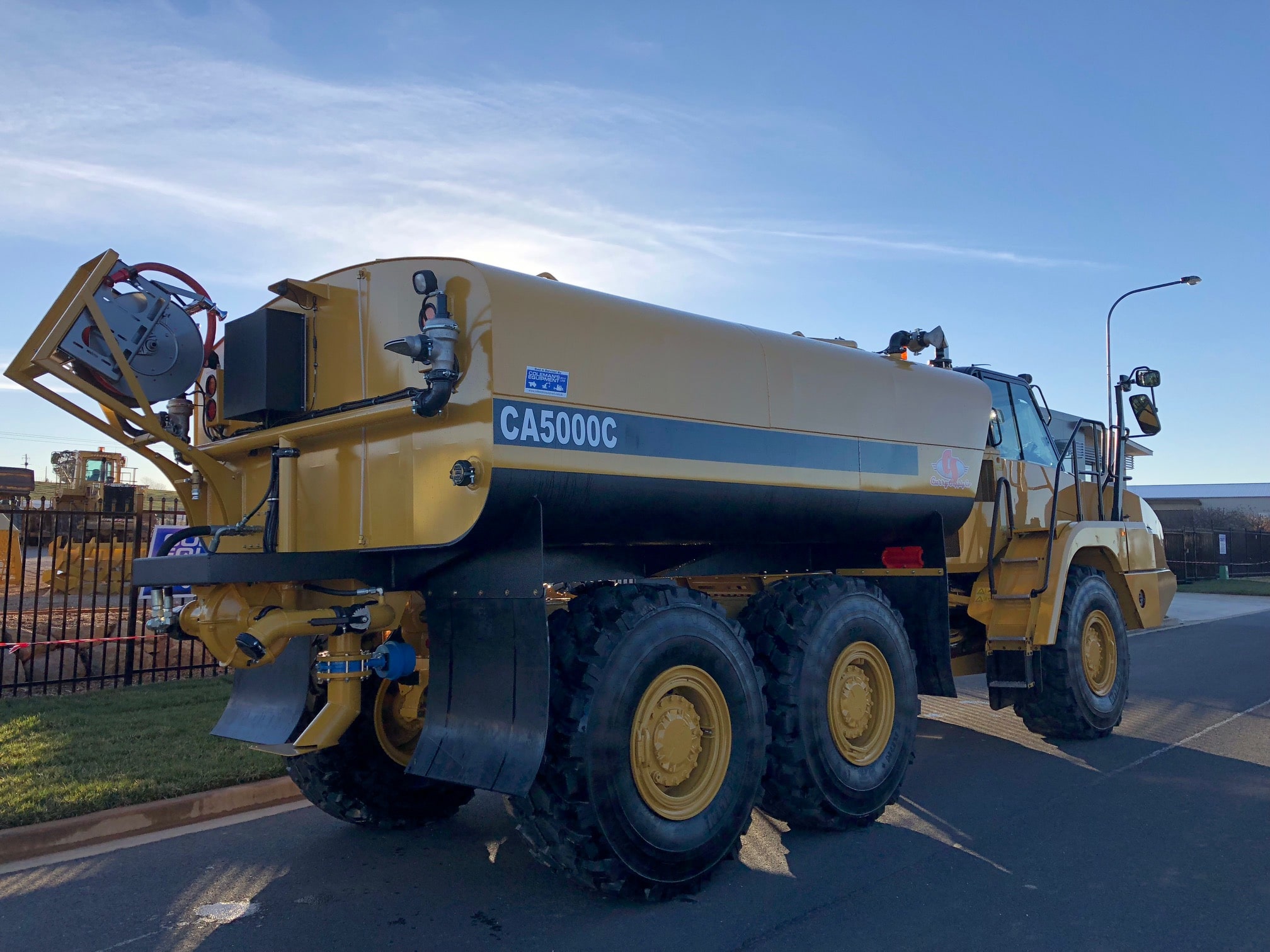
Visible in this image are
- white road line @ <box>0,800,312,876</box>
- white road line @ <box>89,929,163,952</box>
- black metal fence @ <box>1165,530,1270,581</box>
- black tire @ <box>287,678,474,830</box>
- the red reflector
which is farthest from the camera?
black metal fence @ <box>1165,530,1270,581</box>

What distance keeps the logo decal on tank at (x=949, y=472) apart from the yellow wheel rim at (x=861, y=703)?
1281 mm

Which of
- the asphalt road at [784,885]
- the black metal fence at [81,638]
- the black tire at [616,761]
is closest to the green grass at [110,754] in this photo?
the black metal fence at [81,638]

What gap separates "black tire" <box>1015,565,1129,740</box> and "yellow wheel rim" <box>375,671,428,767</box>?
15.8 ft

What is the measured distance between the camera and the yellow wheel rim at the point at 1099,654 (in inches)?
317

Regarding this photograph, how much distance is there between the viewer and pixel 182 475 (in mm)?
5496

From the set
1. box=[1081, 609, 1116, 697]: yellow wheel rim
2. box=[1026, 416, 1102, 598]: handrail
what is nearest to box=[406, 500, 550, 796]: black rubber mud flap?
box=[1026, 416, 1102, 598]: handrail

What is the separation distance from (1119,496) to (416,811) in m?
6.69

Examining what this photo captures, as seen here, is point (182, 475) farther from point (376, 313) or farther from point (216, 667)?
point (216, 667)

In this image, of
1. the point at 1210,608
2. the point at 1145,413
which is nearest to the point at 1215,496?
the point at 1210,608

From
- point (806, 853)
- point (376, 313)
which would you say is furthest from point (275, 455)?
point (806, 853)

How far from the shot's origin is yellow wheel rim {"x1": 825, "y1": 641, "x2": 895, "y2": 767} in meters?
5.63

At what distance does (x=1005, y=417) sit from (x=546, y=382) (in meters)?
5.08

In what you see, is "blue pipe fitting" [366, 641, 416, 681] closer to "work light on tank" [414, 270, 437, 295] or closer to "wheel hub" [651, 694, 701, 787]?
"wheel hub" [651, 694, 701, 787]

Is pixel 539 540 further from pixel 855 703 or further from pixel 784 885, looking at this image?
pixel 855 703
